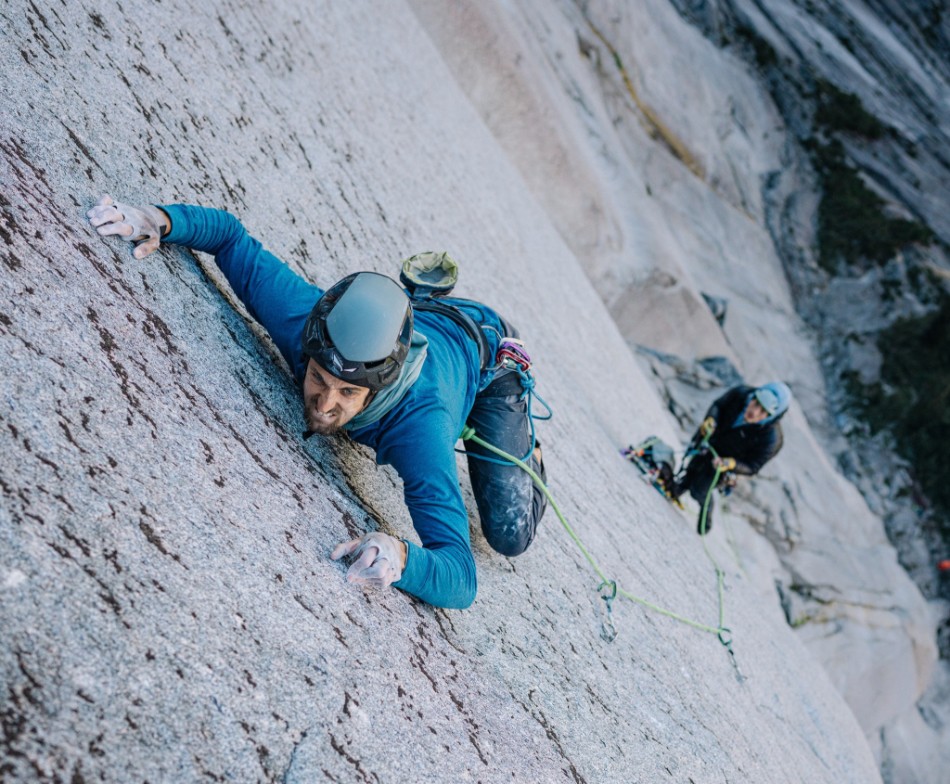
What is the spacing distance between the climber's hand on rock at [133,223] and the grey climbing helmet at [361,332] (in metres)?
0.87

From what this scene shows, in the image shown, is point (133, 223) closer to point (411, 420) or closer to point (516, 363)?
point (411, 420)

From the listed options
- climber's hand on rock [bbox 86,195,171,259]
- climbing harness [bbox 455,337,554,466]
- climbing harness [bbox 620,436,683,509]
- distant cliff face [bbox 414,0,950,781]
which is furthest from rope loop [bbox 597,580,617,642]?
distant cliff face [bbox 414,0,950,781]

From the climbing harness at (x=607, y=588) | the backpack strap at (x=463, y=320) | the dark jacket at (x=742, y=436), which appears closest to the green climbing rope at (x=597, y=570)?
the climbing harness at (x=607, y=588)

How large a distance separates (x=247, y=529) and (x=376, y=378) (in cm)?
85

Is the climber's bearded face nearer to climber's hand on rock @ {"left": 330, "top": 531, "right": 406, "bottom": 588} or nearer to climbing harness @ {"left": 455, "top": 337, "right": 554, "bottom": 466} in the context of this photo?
climber's hand on rock @ {"left": 330, "top": 531, "right": 406, "bottom": 588}

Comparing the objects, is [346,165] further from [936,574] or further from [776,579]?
[936,574]

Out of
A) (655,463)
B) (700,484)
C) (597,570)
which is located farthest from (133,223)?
(700,484)

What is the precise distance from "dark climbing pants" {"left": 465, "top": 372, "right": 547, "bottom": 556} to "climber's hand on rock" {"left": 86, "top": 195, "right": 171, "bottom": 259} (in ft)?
7.49

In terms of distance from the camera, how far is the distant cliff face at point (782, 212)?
1375cm

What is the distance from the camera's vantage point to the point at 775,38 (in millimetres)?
28531

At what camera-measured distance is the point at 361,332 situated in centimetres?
319

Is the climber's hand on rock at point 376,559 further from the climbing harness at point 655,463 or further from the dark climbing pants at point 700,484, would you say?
the dark climbing pants at point 700,484

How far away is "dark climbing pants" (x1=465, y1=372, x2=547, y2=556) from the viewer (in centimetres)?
439

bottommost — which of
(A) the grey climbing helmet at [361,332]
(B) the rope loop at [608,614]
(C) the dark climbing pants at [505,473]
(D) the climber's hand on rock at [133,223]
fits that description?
(B) the rope loop at [608,614]
